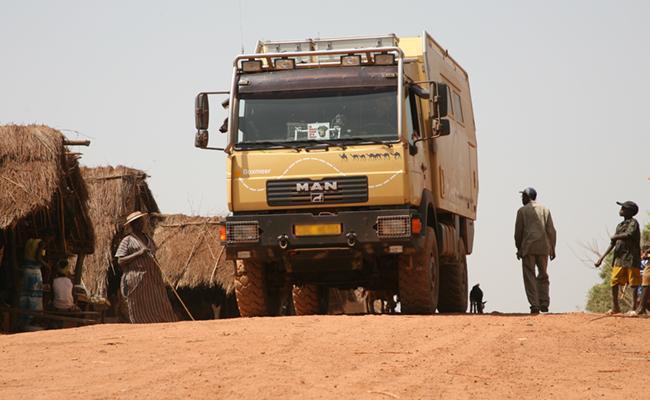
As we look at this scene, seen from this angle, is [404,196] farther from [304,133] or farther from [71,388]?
[71,388]

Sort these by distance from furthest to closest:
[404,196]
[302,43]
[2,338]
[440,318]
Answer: [302,43]
[404,196]
[440,318]
[2,338]

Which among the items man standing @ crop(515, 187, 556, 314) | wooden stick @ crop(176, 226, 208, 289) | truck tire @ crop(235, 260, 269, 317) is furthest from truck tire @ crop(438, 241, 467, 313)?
Result: wooden stick @ crop(176, 226, 208, 289)

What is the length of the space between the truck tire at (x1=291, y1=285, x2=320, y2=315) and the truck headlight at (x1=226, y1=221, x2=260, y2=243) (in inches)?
158

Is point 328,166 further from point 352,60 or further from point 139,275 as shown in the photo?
point 139,275

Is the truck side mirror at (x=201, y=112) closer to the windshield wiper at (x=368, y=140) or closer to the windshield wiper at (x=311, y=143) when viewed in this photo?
the windshield wiper at (x=311, y=143)

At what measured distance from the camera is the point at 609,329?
13211mm

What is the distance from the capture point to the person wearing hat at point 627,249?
16.4 meters

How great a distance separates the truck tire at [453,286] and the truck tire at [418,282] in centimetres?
407

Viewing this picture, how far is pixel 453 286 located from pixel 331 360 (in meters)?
9.96

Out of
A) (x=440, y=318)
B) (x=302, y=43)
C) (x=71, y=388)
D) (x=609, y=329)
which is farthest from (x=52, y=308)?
(x=71, y=388)

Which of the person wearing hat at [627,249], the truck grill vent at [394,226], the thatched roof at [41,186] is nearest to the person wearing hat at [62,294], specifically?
the thatched roof at [41,186]

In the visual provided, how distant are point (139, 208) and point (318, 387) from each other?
19863mm

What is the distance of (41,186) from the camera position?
Answer: 18000 mm

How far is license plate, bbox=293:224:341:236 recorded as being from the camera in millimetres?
14914
